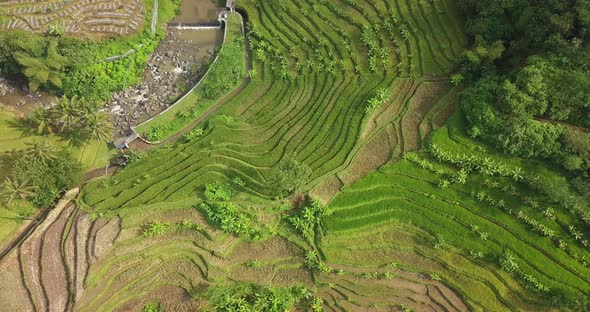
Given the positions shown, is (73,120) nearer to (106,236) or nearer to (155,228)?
(106,236)

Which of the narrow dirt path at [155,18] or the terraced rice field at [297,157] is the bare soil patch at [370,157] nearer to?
the terraced rice field at [297,157]

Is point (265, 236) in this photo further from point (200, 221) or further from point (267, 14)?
point (267, 14)

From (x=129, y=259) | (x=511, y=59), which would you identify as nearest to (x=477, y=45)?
(x=511, y=59)

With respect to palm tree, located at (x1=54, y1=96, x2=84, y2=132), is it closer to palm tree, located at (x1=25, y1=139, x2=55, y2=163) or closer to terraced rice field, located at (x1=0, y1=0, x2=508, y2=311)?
palm tree, located at (x1=25, y1=139, x2=55, y2=163)

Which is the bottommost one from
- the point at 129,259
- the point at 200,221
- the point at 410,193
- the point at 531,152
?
the point at 129,259

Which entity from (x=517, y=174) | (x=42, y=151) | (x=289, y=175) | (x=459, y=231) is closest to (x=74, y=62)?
Answer: (x=42, y=151)
